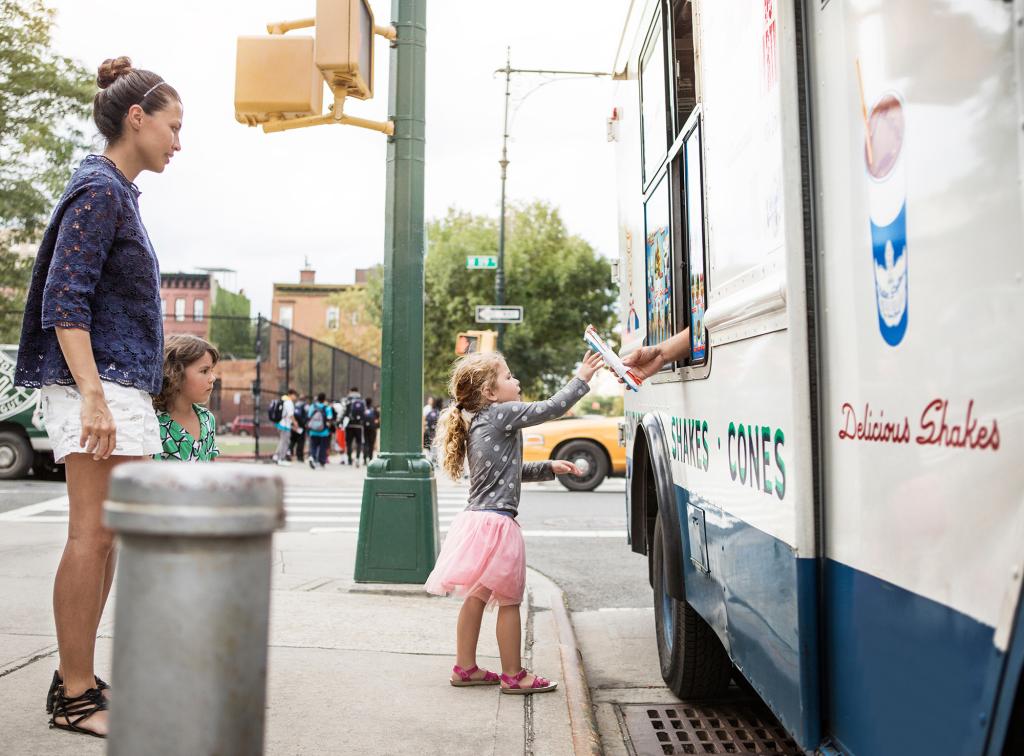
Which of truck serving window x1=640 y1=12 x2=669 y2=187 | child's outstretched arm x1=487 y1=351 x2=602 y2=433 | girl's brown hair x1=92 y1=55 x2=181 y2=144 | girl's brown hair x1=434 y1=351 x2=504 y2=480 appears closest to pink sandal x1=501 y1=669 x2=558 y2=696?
girl's brown hair x1=434 y1=351 x2=504 y2=480

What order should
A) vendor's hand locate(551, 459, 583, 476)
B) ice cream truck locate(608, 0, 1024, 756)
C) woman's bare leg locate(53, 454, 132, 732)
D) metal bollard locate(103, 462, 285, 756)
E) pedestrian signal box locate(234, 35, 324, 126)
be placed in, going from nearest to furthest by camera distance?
metal bollard locate(103, 462, 285, 756) < ice cream truck locate(608, 0, 1024, 756) < woman's bare leg locate(53, 454, 132, 732) < vendor's hand locate(551, 459, 583, 476) < pedestrian signal box locate(234, 35, 324, 126)

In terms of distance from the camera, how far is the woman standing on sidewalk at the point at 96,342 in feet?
9.84

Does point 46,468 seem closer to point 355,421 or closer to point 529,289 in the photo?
point 355,421

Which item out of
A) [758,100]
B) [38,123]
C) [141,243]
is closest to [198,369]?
[141,243]

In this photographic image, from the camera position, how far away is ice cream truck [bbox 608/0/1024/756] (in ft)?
4.77

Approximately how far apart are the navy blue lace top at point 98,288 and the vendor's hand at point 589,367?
5.12 ft

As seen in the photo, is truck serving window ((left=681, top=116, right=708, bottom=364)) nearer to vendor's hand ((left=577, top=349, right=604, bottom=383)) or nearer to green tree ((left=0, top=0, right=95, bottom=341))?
vendor's hand ((left=577, top=349, right=604, bottom=383))

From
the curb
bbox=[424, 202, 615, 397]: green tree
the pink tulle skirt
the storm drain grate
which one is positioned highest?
bbox=[424, 202, 615, 397]: green tree

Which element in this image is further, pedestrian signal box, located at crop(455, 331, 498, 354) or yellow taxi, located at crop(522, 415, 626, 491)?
yellow taxi, located at crop(522, 415, 626, 491)

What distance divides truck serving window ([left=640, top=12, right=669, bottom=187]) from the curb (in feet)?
7.25

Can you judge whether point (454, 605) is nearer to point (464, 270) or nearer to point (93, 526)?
point (93, 526)

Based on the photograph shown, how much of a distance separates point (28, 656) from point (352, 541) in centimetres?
547

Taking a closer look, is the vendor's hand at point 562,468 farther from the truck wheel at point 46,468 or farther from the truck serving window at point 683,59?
the truck wheel at point 46,468

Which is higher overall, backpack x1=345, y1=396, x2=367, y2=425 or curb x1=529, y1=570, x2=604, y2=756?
backpack x1=345, y1=396, x2=367, y2=425
